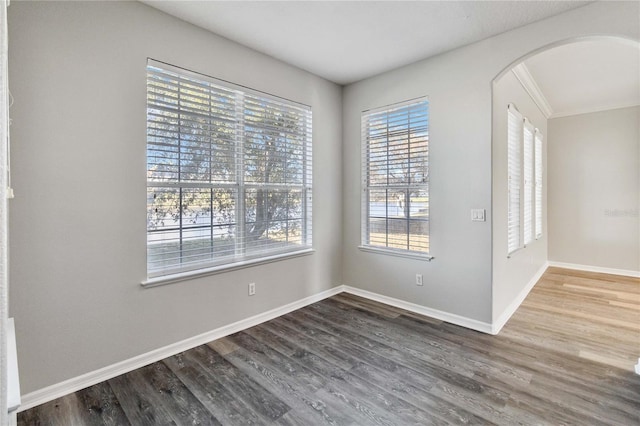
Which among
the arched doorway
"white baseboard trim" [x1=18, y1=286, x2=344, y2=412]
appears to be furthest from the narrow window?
"white baseboard trim" [x1=18, y1=286, x2=344, y2=412]

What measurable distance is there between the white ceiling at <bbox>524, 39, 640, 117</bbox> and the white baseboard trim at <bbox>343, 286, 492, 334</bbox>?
2.61 meters

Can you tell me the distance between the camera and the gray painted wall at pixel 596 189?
4.89 metres

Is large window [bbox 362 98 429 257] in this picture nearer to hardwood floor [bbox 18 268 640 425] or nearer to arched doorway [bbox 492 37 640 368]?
arched doorway [bbox 492 37 640 368]

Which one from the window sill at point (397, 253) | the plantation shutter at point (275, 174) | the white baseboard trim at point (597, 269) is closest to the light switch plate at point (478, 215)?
the window sill at point (397, 253)

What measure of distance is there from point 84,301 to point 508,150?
4.06 m

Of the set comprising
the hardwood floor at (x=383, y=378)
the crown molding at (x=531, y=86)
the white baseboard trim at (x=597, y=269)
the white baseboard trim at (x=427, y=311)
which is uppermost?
the crown molding at (x=531, y=86)

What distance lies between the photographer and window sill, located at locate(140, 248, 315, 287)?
8.03 ft

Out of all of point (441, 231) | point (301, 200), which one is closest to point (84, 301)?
point (301, 200)

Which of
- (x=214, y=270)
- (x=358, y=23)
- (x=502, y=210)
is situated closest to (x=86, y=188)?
(x=214, y=270)

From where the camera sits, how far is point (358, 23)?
8.48ft

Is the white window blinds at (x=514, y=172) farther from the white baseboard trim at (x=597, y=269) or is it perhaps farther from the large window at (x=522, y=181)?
the white baseboard trim at (x=597, y=269)

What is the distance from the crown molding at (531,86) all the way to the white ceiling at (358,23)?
78cm

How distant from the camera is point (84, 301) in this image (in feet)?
6.95

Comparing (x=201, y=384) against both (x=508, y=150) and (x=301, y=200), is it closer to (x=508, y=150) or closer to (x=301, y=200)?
(x=301, y=200)
